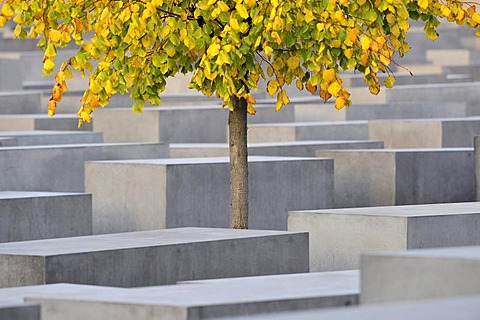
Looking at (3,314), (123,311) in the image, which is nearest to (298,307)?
(123,311)

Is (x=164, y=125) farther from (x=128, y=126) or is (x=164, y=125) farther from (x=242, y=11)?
(x=242, y=11)

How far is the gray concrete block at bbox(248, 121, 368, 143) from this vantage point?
16.6 metres

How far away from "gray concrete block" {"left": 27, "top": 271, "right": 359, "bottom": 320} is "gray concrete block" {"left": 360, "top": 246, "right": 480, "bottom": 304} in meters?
0.64

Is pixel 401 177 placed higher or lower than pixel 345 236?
higher

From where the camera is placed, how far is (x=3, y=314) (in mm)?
5438

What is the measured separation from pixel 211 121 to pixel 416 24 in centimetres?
1805

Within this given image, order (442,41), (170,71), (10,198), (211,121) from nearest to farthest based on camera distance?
(170,71)
(10,198)
(211,121)
(442,41)

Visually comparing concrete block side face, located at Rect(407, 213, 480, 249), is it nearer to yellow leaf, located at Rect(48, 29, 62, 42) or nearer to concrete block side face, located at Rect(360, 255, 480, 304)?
yellow leaf, located at Rect(48, 29, 62, 42)

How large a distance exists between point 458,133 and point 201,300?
11160mm

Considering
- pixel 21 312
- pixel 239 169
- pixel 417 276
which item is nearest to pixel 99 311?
pixel 21 312

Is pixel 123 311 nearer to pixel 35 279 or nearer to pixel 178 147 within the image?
pixel 35 279

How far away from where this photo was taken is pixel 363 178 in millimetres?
13398

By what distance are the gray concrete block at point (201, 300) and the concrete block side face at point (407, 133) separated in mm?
10098

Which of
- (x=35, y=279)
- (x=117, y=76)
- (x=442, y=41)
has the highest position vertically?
(x=442, y=41)
